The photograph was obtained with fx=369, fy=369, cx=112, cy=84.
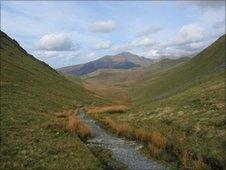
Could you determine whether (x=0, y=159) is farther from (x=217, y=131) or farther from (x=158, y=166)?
(x=217, y=131)

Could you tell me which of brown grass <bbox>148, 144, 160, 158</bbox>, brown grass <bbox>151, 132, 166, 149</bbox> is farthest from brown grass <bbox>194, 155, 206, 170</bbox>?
brown grass <bbox>151, 132, 166, 149</bbox>

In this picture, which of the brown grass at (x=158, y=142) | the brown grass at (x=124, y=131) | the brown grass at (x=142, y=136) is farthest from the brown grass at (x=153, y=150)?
the brown grass at (x=124, y=131)

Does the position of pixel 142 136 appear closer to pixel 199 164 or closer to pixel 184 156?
pixel 184 156

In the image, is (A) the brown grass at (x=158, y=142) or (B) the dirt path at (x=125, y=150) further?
(A) the brown grass at (x=158, y=142)

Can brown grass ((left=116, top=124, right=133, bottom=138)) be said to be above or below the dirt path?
above

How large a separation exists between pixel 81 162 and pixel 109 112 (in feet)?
124

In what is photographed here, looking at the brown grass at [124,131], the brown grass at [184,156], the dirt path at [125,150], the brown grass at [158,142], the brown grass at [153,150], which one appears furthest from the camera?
the brown grass at [124,131]

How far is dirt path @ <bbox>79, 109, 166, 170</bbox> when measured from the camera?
63.8 ft

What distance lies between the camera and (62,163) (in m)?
19.4

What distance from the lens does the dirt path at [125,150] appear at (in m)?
19.5

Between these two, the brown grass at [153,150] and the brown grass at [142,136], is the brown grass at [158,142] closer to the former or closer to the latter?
the brown grass at [153,150]

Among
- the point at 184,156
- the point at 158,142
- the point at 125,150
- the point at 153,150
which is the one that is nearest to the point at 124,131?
the point at 125,150

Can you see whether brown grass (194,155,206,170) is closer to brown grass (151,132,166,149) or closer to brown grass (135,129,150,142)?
brown grass (151,132,166,149)

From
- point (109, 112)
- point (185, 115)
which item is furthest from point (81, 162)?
point (109, 112)
